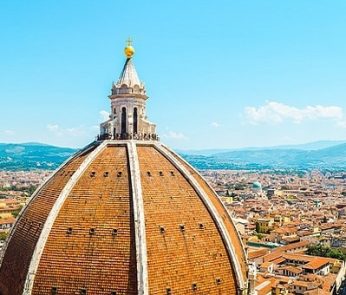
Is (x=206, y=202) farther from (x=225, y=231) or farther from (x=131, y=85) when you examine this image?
(x=131, y=85)

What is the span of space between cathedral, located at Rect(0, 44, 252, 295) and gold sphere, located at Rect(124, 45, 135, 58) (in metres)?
1.48

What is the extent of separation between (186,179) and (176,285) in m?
4.05

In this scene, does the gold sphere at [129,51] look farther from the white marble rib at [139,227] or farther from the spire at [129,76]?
the white marble rib at [139,227]

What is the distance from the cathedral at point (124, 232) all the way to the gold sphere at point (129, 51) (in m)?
1.48

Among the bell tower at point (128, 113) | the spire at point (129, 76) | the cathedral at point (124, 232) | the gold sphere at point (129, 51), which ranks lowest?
the cathedral at point (124, 232)

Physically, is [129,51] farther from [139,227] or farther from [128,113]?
[139,227]

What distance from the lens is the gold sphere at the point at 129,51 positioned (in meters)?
20.7

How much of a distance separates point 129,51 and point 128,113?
240 centimetres

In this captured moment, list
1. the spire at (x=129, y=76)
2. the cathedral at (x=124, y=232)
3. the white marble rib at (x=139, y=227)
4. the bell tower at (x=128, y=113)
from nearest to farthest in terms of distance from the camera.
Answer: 1. the white marble rib at (x=139, y=227)
2. the cathedral at (x=124, y=232)
3. the bell tower at (x=128, y=113)
4. the spire at (x=129, y=76)

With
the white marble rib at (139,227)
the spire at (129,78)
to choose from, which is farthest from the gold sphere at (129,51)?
the white marble rib at (139,227)

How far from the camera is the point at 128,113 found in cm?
2014

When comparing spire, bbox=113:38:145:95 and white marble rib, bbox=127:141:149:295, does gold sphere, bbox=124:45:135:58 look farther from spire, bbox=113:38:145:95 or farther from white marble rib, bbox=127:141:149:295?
white marble rib, bbox=127:141:149:295

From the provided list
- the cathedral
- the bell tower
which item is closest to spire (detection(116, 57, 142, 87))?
the bell tower

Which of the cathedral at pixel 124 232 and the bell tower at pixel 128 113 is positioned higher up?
the bell tower at pixel 128 113
